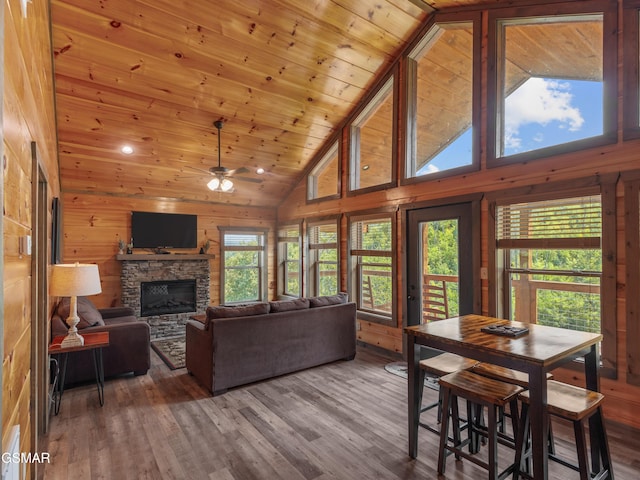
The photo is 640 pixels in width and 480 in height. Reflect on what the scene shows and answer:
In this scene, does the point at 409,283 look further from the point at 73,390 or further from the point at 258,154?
the point at 73,390

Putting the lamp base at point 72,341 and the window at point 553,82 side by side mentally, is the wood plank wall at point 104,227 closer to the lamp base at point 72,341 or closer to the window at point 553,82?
the lamp base at point 72,341

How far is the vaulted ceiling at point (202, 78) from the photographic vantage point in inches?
147

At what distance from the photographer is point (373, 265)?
18.0 feet

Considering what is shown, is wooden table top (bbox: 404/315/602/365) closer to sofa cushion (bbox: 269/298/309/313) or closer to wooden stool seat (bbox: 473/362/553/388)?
wooden stool seat (bbox: 473/362/553/388)

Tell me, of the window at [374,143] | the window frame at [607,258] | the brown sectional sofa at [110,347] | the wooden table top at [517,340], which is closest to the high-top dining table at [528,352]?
the wooden table top at [517,340]

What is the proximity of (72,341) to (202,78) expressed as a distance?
3.35 m

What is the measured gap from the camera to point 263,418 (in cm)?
316

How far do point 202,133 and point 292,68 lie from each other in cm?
174

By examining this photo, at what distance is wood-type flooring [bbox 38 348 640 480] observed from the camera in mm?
2418

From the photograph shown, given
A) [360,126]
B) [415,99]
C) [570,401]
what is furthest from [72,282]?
[415,99]

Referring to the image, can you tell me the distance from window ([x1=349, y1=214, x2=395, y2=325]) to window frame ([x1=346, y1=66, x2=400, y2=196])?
484mm

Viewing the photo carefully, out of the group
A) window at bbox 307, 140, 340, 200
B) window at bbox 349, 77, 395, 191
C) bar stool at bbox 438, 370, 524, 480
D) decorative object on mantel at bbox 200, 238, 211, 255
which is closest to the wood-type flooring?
bar stool at bbox 438, 370, 524, 480

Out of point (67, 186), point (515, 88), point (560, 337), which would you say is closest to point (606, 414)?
point (560, 337)

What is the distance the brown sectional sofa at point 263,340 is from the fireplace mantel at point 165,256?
257 cm
